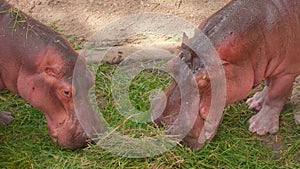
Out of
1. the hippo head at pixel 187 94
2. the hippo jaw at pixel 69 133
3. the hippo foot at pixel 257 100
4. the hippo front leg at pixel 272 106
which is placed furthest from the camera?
the hippo foot at pixel 257 100

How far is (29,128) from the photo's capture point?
4.05 m

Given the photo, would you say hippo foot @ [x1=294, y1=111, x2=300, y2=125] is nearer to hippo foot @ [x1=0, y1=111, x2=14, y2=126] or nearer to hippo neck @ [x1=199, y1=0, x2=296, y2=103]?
hippo neck @ [x1=199, y1=0, x2=296, y2=103]

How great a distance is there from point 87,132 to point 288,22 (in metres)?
1.42

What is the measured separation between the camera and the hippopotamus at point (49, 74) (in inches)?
137

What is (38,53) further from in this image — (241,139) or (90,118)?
(241,139)

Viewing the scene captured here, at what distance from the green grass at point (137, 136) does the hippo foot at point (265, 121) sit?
42 mm

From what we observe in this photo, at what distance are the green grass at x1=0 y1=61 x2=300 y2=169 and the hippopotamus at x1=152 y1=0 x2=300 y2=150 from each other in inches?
5.3

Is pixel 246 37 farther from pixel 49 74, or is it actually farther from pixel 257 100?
pixel 49 74

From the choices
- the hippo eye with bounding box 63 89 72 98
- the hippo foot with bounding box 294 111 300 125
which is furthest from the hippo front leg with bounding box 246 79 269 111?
the hippo eye with bounding box 63 89 72 98

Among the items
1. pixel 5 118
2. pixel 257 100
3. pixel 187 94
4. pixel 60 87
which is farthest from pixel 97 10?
pixel 187 94

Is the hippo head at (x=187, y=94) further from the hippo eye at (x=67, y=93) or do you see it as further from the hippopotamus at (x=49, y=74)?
the hippo eye at (x=67, y=93)

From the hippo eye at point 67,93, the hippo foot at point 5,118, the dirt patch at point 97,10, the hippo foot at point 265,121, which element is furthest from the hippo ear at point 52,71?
the dirt patch at point 97,10

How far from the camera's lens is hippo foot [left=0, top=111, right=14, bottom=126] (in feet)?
13.4

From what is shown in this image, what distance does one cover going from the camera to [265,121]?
13.2 ft
